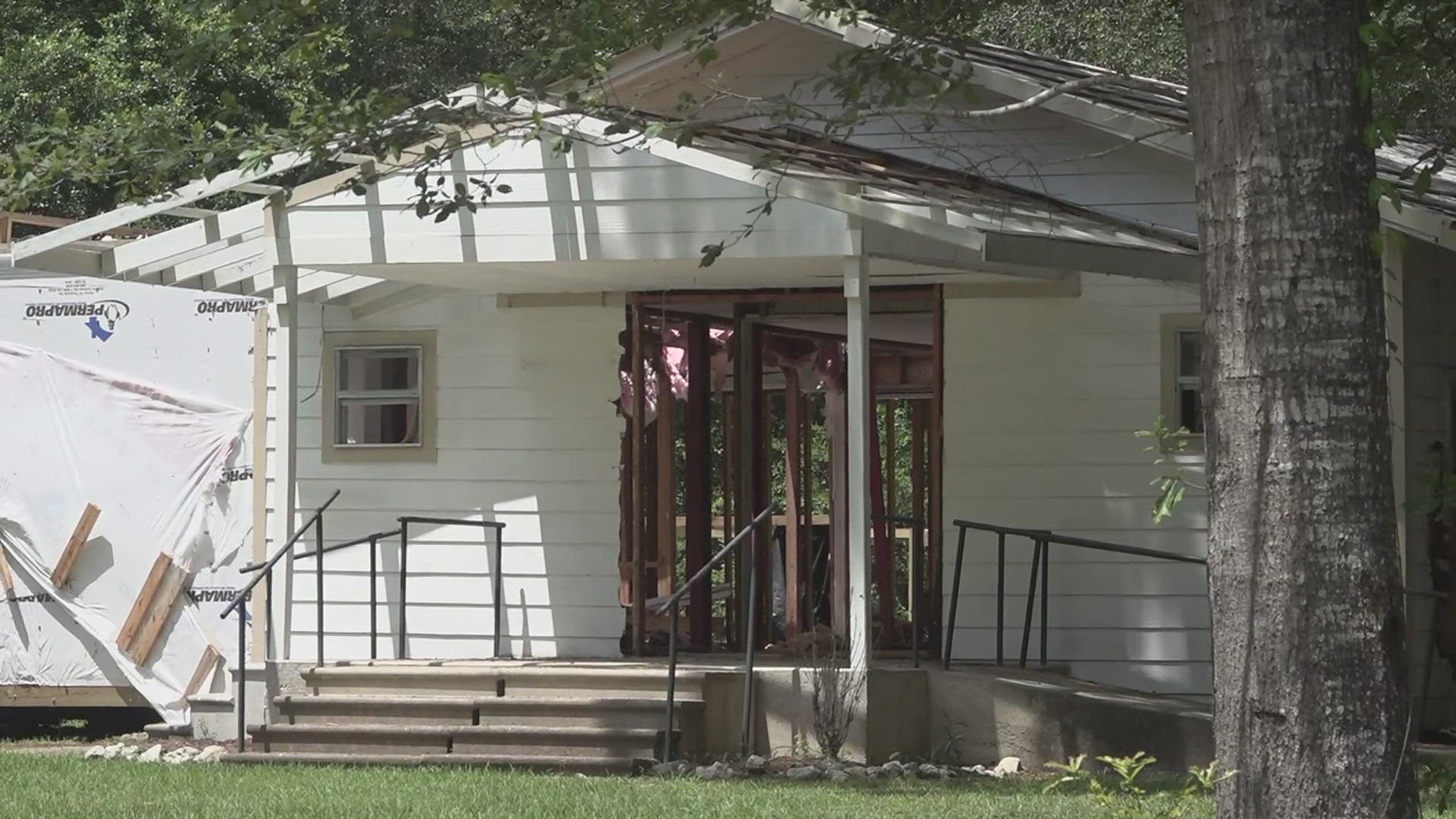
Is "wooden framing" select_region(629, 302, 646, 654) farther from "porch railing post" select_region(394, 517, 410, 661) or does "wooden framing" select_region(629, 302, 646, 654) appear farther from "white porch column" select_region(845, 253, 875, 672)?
"white porch column" select_region(845, 253, 875, 672)

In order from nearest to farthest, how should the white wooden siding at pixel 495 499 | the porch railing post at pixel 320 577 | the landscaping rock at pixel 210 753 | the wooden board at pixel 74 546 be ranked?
the landscaping rock at pixel 210 753 → the porch railing post at pixel 320 577 → the white wooden siding at pixel 495 499 → the wooden board at pixel 74 546

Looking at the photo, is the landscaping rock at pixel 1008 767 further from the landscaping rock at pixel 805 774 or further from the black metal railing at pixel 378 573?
the black metal railing at pixel 378 573

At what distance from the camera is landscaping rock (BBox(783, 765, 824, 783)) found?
32.3 feet

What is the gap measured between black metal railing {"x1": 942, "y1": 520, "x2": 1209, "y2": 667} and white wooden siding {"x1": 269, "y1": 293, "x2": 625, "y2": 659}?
7.84 feet

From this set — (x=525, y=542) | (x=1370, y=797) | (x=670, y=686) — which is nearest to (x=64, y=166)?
(x=670, y=686)

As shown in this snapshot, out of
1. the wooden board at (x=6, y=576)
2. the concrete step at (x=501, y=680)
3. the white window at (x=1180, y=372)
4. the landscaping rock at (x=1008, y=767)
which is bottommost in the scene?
→ the landscaping rock at (x=1008, y=767)

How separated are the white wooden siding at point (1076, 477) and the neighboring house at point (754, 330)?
0.06ft

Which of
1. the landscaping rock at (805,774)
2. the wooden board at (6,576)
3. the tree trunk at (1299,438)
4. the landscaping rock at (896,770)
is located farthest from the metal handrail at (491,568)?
the tree trunk at (1299,438)

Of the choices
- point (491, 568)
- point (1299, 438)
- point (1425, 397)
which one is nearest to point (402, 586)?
point (491, 568)

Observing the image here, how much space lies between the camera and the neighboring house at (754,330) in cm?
1073

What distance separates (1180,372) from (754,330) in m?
2.99

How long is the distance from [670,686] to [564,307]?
3682 millimetres

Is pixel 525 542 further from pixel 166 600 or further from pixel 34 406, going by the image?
pixel 34 406

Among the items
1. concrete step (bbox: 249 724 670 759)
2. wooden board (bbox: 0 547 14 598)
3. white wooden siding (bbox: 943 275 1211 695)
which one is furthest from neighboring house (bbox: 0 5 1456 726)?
wooden board (bbox: 0 547 14 598)
